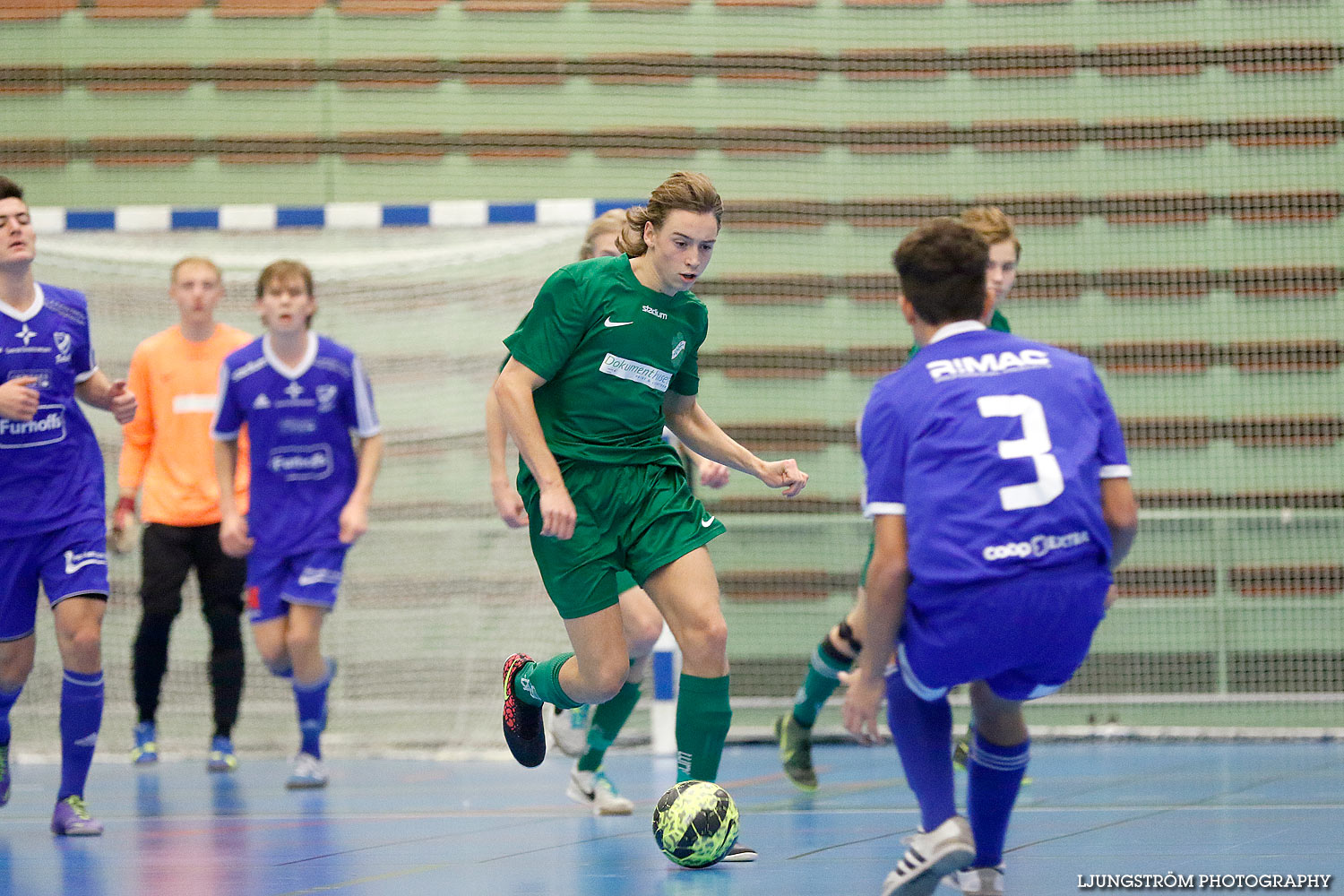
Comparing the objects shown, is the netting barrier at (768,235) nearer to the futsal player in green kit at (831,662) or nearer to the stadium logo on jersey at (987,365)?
the futsal player in green kit at (831,662)

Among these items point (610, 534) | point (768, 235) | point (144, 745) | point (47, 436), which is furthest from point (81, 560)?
point (768, 235)

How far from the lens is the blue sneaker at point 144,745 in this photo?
702 centimetres

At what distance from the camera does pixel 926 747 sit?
3025mm

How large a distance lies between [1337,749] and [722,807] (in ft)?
13.7

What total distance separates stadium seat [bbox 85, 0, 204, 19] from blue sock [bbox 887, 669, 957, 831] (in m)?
→ 7.41

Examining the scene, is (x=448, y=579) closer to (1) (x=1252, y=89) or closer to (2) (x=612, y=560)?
(2) (x=612, y=560)

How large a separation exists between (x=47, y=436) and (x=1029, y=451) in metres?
3.23

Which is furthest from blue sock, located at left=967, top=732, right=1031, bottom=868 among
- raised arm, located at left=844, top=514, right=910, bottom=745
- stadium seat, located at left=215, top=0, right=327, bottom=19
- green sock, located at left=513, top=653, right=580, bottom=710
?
stadium seat, located at left=215, top=0, right=327, bottom=19

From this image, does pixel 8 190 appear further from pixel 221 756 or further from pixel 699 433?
pixel 221 756

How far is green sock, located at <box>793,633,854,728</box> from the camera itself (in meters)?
5.34

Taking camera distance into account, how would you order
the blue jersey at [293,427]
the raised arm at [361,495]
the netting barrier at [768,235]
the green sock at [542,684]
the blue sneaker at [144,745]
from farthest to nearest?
1. the netting barrier at [768,235]
2. the blue sneaker at [144,745]
3. the blue jersey at [293,427]
4. the raised arm at [361,495]
5. the green sock at [542,684]

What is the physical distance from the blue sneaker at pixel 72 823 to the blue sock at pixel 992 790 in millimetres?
2785

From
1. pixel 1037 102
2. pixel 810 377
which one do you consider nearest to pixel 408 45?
pixel 810 377

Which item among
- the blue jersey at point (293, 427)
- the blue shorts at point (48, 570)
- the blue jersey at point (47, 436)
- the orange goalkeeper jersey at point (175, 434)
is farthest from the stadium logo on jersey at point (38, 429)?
the orange goalkeeper jersey at point (175, 434)
